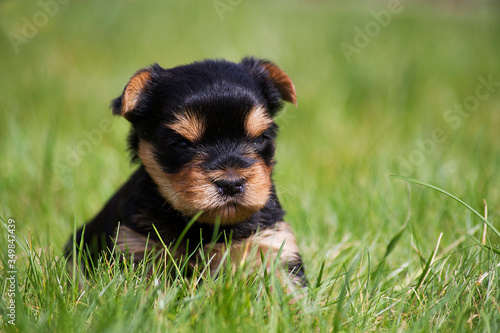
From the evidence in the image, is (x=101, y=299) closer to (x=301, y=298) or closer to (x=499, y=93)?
(x=301, y=298)

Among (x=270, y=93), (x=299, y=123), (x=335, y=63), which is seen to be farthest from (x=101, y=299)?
(x=335, y=63)

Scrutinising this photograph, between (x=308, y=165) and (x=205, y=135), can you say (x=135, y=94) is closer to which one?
(x=205, y=135)

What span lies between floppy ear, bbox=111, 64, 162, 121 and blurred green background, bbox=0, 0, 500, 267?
120 cm

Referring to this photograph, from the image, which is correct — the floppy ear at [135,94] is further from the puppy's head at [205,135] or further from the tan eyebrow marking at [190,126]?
the tan eyebrow marking at [190,126]

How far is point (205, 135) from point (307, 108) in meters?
4.20

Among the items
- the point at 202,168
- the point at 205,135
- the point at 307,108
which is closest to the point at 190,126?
the point at 205,135

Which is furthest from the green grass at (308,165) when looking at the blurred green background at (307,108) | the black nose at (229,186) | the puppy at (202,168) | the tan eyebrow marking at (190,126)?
the tan eyebrow marking at (190,126)

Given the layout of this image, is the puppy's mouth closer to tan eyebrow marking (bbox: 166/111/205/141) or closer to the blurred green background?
tan eyebrow marking (bbox: 166/111/205/141)

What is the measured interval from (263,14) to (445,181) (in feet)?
21.6

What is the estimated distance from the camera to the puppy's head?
109 inches

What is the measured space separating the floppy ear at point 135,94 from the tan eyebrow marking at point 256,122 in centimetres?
68

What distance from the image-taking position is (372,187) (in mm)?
4738

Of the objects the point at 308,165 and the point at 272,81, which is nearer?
the point at 272,81

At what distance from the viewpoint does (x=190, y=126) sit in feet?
9.65
